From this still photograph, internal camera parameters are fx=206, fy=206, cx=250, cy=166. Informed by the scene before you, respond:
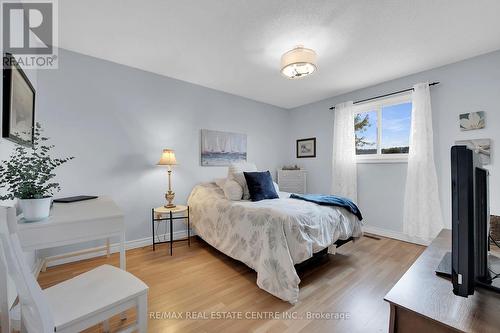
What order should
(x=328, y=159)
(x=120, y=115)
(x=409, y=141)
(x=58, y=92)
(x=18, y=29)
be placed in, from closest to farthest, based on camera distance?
(x=18, y=29) → (x=58, y=92) → (x=120, y=115) → (x=409, y=141) → (x=328, y=159)

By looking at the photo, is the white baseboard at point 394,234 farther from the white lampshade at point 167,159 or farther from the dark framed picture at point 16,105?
the dark framed picture at point 16,105

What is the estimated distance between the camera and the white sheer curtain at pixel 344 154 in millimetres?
3490

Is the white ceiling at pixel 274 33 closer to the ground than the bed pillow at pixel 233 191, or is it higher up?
higher up

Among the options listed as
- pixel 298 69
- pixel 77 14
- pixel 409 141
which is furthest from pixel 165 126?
pixel 409 141

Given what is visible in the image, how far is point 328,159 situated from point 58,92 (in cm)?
403

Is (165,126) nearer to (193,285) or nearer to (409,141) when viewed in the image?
(193,285)

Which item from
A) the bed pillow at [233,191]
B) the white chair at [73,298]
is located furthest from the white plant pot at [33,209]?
the bed pillow at [233,191]

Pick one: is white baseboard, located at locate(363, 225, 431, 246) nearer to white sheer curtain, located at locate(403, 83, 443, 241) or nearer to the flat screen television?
white sheer curtain, located at locate(403, 83, 443, 241)

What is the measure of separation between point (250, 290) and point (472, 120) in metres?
3.21

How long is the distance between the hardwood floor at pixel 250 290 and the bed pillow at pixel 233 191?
735 millimetres

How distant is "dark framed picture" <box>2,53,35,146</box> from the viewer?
132 cm

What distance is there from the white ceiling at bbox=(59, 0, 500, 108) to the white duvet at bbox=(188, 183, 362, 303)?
1.73 m

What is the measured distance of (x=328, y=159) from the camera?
393cm

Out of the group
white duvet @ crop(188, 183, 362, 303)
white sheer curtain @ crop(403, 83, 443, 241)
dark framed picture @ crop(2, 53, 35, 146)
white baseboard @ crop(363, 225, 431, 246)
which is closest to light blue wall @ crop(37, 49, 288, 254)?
dark framed picture @ crop(2, 53, 35, 146)
